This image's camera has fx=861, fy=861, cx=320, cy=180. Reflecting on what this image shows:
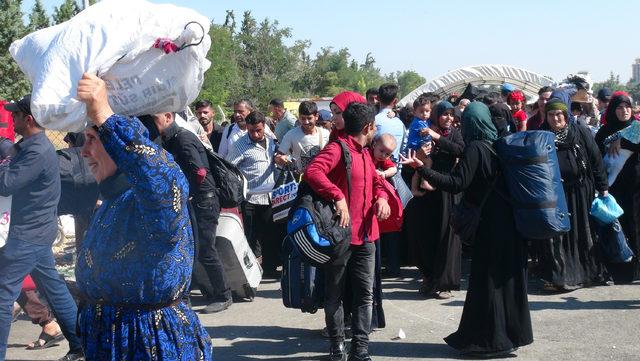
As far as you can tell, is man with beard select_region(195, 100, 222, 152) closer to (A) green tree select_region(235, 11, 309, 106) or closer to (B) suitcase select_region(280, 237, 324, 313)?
(B) suitcase select_region(280, 237, 324, 313)

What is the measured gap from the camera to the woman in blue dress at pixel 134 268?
9.97 feet

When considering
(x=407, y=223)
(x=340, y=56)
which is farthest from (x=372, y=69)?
(x=407, y=223)

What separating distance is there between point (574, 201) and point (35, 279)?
514 cm

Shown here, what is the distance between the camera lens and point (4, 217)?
6.41 metres

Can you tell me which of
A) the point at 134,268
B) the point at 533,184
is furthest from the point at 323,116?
the point at 134,268

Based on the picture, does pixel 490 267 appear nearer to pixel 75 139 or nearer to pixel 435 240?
pixel 435 240

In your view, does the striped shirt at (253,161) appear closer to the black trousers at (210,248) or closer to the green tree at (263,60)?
the black trousers at (210,248)

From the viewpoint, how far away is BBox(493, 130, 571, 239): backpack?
6125mm

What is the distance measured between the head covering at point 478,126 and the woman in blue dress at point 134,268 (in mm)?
3462

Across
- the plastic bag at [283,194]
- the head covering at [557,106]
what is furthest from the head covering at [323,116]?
the head covering at [557,106]

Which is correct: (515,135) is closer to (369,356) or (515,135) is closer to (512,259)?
(512,259)

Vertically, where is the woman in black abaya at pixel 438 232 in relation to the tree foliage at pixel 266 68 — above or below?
below

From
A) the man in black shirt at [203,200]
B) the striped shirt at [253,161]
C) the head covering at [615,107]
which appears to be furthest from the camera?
the striped shirt at [253,161]

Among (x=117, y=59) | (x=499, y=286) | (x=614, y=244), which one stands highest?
(x=117, y=59)
